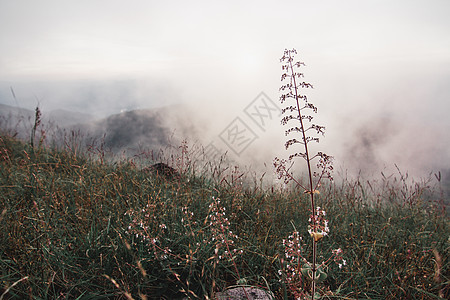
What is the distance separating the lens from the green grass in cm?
238

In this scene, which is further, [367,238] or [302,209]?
[302,209]

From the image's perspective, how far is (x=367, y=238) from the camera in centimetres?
322

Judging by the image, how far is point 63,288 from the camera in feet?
7.98

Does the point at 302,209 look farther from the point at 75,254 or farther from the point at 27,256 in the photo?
the point at 27,256

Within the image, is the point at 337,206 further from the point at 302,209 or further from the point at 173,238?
the point at 173,238

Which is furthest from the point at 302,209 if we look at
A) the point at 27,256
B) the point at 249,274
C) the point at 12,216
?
the point at 12,216

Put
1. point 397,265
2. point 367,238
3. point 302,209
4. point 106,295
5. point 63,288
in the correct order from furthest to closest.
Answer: point 302,209
point 367,238
point 397,265
point 63,288
point 106,295

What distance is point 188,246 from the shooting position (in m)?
2.59

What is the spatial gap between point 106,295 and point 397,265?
8.40 feet

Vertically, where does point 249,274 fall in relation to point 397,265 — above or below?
below

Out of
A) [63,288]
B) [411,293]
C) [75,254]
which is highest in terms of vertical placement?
[411,293]

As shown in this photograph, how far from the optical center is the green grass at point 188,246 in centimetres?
238

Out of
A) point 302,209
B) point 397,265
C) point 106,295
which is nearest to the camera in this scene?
point 106,295

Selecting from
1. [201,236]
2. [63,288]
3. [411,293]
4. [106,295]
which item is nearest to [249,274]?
[201,236]
